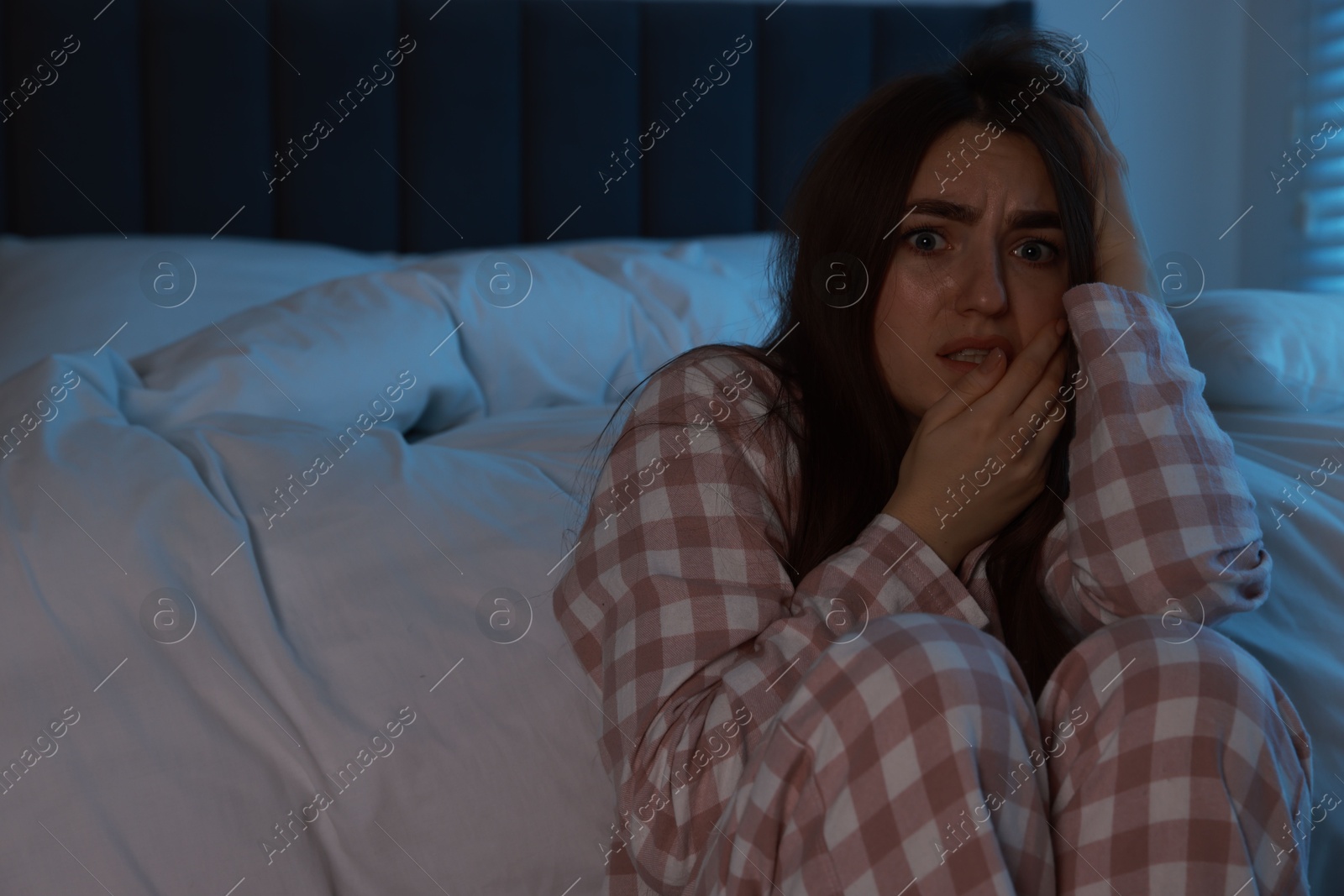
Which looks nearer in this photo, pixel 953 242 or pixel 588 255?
pixel 953 242

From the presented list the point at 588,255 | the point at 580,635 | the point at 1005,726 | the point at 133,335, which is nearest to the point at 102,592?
the point at 580,635

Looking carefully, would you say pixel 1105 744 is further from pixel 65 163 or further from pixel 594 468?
pixel 65 163

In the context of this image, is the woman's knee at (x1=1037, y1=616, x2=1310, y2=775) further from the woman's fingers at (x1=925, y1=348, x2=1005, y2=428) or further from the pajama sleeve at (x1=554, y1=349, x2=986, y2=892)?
the woman's fingers at (x1=925, y1=348, x2=1005, y2=428)

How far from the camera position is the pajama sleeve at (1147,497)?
0.74 meters

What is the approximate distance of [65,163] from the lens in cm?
191

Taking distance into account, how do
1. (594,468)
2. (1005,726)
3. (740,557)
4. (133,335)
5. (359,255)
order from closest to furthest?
(1005,726) < (740,557) < (594,468) < (133,335) < (359,255)

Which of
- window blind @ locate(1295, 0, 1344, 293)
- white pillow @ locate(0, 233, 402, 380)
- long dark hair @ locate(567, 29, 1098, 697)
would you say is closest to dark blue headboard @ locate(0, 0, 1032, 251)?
white pillow @ locate(0, 233, 402, 380)

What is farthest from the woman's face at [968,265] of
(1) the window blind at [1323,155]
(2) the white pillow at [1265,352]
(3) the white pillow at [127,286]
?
(1) the window blind at [1323,155]

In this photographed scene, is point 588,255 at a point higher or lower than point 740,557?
higher

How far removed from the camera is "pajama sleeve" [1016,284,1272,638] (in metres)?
0.74

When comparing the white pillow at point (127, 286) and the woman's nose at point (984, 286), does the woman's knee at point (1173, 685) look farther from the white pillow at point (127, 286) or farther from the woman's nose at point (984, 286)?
the white pillow at point (127, 286)

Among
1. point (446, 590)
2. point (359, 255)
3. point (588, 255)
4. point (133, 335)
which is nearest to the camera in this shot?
point (446, 590)

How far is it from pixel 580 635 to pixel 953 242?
0.43 m

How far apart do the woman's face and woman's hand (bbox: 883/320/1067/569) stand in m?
0.03
